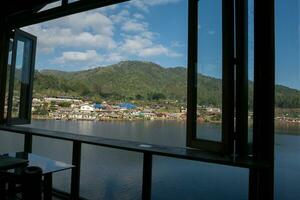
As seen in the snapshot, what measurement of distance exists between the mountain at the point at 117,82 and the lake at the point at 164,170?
415mm

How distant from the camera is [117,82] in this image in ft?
14.3

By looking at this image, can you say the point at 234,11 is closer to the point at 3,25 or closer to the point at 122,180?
the point at 122,180

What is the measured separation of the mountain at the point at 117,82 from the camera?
10.8ft

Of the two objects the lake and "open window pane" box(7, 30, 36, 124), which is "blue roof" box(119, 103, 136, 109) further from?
"open window pane" box(7, 30, 36, 124)

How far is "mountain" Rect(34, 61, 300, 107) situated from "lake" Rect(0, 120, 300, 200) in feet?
1.36

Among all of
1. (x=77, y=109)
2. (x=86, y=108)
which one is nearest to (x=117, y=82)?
(x=86, y=108)

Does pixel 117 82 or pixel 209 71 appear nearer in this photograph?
pixel 209 71

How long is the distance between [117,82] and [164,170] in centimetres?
225

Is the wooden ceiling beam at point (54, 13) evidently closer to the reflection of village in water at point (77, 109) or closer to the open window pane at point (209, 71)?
the open window pane at point (209, 71)

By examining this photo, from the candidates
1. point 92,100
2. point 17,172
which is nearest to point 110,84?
point 92,100

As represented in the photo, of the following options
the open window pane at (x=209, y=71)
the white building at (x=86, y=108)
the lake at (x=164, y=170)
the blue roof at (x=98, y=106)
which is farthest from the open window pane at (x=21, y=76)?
the open window pane at (x=209, y=71)

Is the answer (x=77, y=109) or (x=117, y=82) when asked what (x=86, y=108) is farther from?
(x=117, y=82)

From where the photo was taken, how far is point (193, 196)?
2.34 m

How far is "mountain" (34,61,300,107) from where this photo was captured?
3305 millimetres
